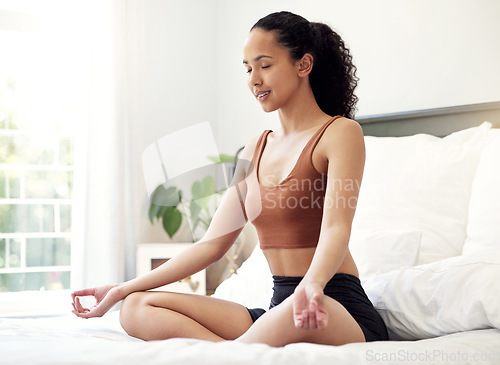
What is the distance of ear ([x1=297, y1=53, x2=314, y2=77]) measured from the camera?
1.54 m

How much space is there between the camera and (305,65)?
1542mm

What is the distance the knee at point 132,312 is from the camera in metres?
1.41

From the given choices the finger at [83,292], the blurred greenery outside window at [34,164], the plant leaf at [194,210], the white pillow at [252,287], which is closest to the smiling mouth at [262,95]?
the finger at [83,292]

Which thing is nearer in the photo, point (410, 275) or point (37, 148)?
point (410, 275)

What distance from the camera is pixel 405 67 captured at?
2.65 meters

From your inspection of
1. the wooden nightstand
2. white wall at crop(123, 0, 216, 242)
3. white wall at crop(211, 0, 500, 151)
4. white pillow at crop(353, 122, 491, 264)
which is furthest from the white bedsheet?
white wall at crop(123, 0, 216, 242)

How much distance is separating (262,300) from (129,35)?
201 centimetres

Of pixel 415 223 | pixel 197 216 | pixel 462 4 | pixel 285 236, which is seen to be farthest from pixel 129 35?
pixel 285 236

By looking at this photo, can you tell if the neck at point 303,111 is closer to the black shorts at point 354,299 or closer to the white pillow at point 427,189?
the black shorts at point 354,299

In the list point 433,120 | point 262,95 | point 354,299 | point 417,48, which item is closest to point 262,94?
point 262,95

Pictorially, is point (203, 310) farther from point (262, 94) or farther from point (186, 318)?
point (262, 94)

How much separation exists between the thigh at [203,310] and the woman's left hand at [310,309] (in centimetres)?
37

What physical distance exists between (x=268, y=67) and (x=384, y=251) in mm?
774

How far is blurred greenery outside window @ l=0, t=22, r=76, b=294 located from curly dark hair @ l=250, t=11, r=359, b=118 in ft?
6.79
